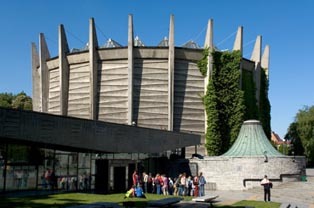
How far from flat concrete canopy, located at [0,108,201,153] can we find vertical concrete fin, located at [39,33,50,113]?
24840 mm

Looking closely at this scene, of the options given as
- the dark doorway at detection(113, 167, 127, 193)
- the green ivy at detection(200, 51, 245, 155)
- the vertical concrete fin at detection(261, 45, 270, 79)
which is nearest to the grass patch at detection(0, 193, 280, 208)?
the dark doorway at detection(113, 167, 127, 193)

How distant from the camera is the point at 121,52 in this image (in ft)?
149

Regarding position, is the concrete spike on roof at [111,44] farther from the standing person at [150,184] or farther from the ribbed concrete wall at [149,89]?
the standing person at [150,184]

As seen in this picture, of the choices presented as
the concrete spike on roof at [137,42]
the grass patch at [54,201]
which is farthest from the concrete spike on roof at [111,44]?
the grass patch at [54,201]

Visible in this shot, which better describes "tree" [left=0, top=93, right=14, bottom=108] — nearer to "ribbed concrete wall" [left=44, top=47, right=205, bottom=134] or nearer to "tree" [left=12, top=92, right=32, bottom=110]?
"tree" [left=12, top=92, right=32, bottom=110]

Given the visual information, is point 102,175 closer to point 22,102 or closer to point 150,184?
point 150,184

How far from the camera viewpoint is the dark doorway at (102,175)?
25016mm

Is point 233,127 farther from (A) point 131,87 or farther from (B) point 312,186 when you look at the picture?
(B) point 312,186

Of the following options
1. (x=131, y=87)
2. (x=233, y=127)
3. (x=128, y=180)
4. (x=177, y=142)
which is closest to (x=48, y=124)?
(x=128, y=180)

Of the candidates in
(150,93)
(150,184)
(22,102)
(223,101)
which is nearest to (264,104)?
(223,101)

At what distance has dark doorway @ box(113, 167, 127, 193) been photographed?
84.5ft

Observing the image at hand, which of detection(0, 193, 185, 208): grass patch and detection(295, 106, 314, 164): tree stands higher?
detection(295, 106, 314, 164): tree

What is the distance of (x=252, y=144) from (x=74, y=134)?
59.9 ft

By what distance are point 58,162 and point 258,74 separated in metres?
34.6
